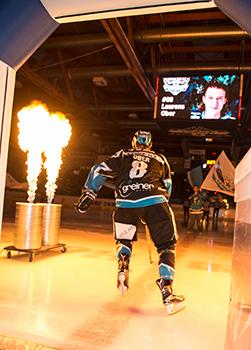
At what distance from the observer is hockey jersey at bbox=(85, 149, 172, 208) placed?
9.38 ft

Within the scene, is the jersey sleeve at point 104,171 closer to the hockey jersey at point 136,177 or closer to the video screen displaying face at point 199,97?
the hockey jersey at point 136,177

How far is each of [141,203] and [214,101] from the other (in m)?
2.88

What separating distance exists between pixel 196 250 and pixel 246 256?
4.50m

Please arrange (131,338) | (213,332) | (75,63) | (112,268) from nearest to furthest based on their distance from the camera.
→ (131,338)
(213,332)
(112,268)
(75,63)

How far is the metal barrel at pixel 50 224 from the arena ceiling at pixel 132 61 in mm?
2234

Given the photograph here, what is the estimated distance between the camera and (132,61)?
5617 mm

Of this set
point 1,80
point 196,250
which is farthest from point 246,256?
point 196,250

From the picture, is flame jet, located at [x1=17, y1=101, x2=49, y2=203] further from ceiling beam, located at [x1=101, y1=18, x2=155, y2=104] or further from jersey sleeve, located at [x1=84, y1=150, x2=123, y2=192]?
jersey sleeve, located at [x1=84, y1=150, x2=123, y2=192]

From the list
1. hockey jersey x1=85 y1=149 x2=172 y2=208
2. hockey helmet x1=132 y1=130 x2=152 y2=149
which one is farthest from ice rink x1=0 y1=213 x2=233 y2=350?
hockey helmet x1=132 y1=130 x2=152 y2=149

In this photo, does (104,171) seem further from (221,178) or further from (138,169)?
(221,178)

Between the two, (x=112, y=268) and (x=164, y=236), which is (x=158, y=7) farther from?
(x=112, y=268)

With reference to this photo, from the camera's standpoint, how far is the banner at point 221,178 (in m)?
8.20

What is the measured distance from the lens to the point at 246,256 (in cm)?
142

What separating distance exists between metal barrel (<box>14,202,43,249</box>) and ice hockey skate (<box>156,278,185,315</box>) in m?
2.07
